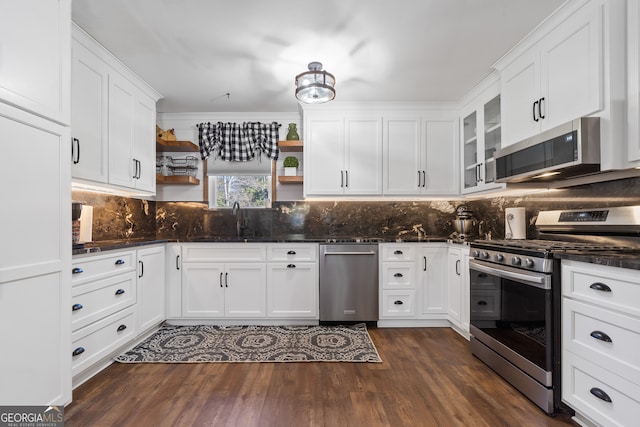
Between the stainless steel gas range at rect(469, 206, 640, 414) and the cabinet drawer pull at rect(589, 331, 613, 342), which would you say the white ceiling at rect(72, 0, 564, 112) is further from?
the cabinet drawer pull at rect(589, 331, 613, 342)

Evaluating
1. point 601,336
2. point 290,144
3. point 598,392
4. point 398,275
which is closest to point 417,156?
point 398,275

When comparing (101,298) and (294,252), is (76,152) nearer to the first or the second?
(101,298)

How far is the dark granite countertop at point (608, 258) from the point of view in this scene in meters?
1.37

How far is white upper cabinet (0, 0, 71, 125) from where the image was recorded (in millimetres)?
1355

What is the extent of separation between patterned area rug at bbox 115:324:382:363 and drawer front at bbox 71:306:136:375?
0.19 meters

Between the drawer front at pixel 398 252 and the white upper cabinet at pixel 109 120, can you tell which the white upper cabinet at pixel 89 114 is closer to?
the white upper cabinet at pixel 109 120

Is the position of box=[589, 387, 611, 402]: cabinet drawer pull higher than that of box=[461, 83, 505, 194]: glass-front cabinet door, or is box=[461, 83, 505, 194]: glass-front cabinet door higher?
box=[461, 83, 505, 194]: glass-front cabinet door

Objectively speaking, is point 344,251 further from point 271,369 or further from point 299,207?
point 271,369

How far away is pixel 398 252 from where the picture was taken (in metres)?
3.28

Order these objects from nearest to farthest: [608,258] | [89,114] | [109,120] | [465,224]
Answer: [608,258] < [89,114] < [109,120] < [465,224]

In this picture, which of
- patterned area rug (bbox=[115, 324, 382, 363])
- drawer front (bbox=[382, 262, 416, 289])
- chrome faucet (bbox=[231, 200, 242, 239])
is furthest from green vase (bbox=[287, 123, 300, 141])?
patterned area rug (bbox=[115, 324, 382, 363])

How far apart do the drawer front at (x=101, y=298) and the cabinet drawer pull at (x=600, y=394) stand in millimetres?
2938

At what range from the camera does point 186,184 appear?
12.4 feet

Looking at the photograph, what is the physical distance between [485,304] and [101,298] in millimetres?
2842
